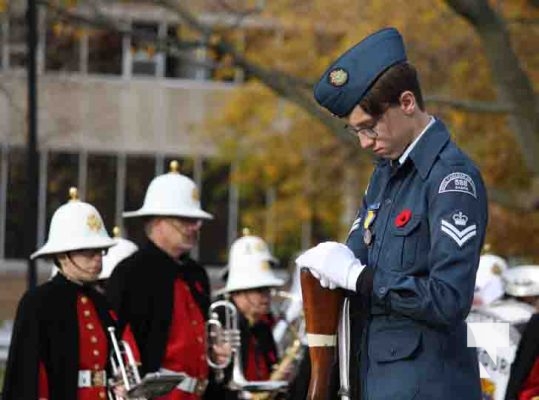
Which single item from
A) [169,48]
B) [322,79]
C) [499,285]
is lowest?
[499,285]

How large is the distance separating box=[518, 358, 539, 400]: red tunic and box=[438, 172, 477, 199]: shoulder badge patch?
16.8 ft

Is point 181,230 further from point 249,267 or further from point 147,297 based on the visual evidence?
point 249,267

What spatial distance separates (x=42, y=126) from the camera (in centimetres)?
3738

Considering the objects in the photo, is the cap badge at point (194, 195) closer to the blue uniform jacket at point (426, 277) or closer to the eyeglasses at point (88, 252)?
the eyeglasses at point (88, 252)

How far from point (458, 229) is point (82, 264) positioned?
457 cm

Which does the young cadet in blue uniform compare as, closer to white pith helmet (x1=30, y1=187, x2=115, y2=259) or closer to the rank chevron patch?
the rank chevron patch

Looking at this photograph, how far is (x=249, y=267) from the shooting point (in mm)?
12695

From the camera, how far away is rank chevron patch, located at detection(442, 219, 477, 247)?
18.1 ft

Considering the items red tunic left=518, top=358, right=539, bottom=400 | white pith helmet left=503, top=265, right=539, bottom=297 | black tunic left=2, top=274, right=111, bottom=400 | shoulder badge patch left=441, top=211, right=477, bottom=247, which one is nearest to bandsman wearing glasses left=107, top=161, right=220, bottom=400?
black tunic left=2, top=274, right=111, bottom=400

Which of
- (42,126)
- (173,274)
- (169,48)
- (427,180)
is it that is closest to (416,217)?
(427,180)

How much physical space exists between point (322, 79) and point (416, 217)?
520 mm

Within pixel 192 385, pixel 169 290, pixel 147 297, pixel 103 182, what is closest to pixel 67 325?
pixel 147 297

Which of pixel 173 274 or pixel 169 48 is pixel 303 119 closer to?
pixel 169 48

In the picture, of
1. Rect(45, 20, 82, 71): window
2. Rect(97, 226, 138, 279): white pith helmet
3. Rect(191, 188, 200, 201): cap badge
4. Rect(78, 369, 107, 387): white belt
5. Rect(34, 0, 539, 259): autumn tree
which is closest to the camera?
Rect(78, 369, 107, 387): white belt
